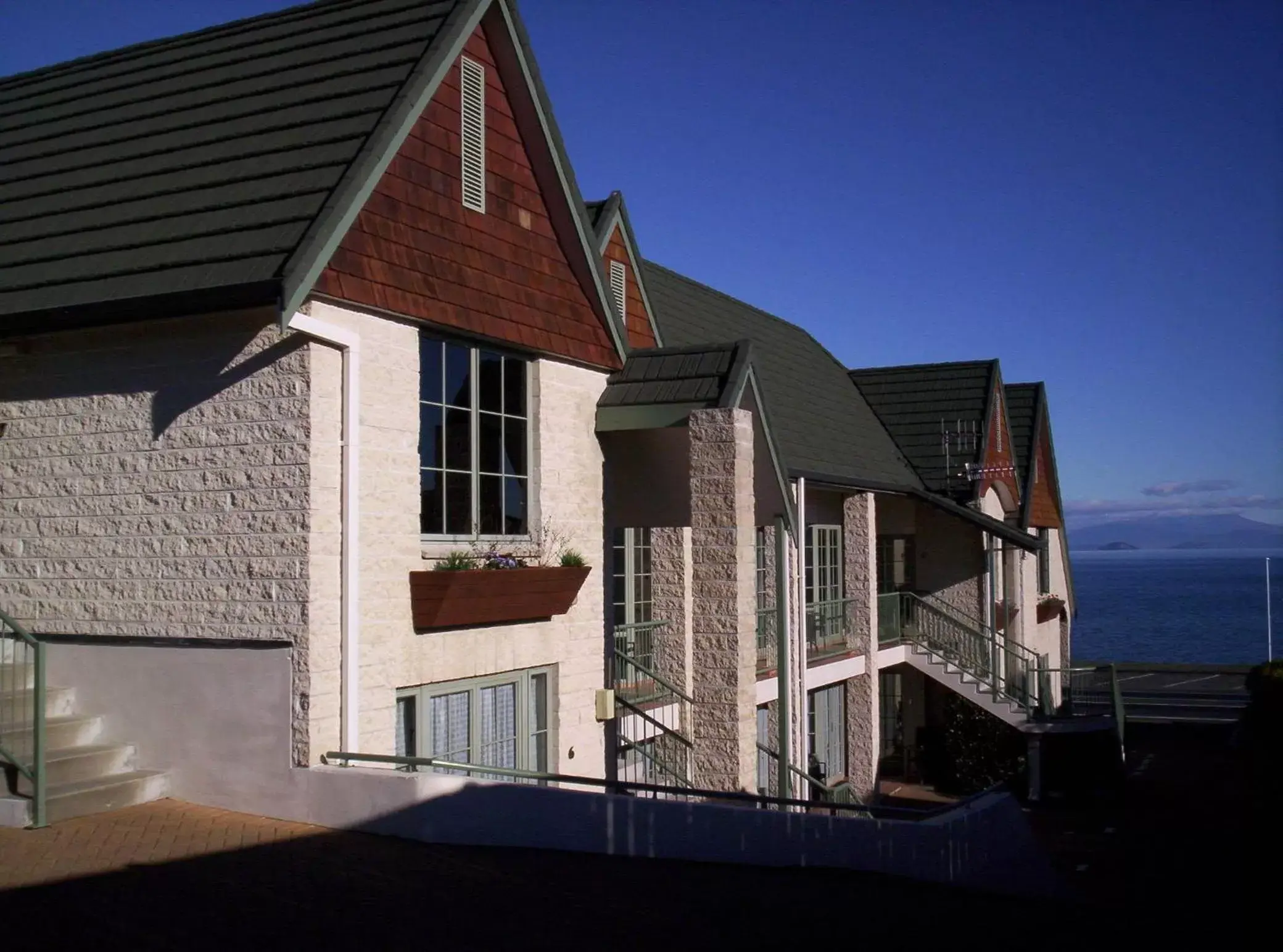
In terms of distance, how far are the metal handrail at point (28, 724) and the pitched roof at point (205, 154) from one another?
2555mm

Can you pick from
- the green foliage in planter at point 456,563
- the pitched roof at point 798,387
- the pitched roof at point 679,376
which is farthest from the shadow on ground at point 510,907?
the pitched roof at point 798,387

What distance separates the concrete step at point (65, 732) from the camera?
8.91m

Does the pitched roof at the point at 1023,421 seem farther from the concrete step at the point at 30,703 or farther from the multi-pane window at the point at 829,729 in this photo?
the concrete step at the point at 30,703

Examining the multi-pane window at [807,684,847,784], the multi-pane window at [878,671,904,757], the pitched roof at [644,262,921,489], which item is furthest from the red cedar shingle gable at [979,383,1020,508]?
the multi-pane window at [807,684,847,784]

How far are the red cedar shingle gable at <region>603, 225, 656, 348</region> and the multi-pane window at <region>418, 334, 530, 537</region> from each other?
16.1 feet

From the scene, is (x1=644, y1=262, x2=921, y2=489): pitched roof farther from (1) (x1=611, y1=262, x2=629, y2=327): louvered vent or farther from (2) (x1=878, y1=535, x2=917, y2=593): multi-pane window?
(1) (x1=611, y1=262, x2=629, y2=327): louvered vent

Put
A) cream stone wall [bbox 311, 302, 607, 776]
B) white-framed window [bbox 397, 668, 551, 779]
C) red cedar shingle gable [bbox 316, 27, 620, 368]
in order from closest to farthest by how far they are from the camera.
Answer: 1. cream stone wall [bbox 311, 302, 607, 776]
2. red cedar shingle gable [bbox 316, 27, 620, 368]
3. white-framed window [bbox 397, 668, 551, 779]

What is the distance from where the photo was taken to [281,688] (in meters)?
9.18

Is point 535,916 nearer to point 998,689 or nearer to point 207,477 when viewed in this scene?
point 207,477

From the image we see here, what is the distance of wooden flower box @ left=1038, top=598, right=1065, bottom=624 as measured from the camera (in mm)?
31562

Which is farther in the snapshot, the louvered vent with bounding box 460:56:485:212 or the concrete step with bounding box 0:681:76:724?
the louvered vent with bounding box 460:56:485:212

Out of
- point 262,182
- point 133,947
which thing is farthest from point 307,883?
point 262,182

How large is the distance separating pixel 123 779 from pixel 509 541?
149 inches

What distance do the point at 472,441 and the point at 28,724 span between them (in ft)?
13.6
